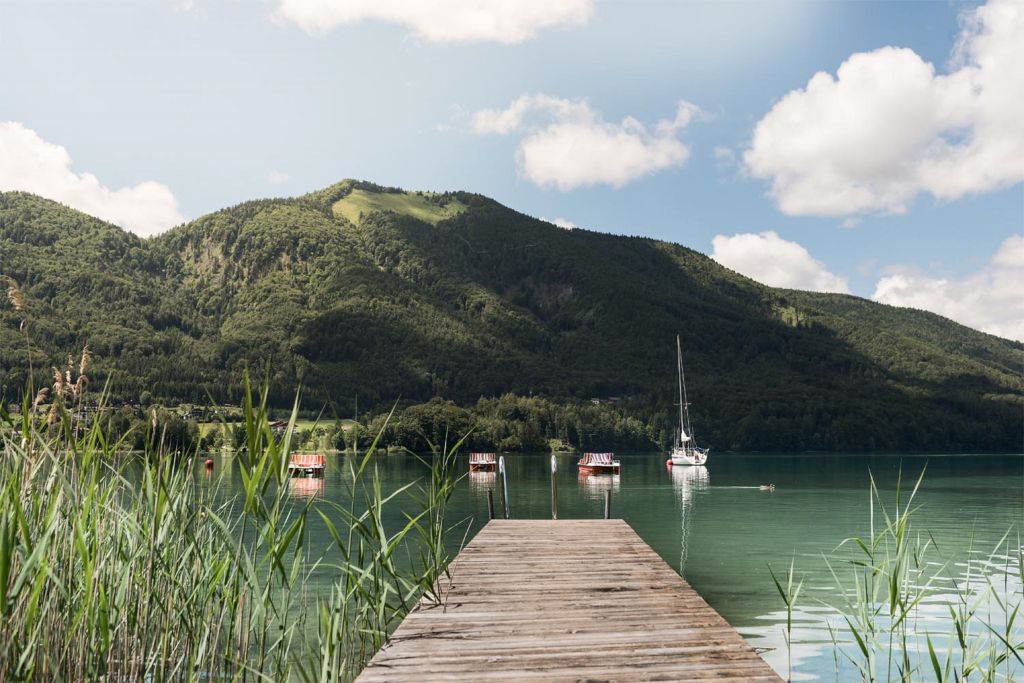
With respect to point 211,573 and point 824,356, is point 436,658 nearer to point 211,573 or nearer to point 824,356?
point 211,573

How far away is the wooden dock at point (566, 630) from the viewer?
5555 millimetres

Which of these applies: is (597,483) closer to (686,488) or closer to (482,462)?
(686,488)

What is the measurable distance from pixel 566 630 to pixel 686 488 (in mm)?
A: 50506

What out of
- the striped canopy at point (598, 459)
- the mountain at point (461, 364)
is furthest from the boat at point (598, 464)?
the mountain at point (461, 364)

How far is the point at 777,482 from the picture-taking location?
208ft

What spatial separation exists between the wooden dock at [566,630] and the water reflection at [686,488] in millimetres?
11756

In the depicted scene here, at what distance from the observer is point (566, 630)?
6.75m

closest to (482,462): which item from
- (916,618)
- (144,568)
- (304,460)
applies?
(304,460)

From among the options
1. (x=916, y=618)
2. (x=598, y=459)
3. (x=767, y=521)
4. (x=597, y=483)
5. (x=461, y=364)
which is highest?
(x=461, y=364)

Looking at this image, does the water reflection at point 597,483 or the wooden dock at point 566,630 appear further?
the water reflection at point 597,483

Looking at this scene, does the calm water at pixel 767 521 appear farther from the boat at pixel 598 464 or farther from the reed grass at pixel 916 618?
the boat at pixel 598 464

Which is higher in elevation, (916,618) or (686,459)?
(916,618)

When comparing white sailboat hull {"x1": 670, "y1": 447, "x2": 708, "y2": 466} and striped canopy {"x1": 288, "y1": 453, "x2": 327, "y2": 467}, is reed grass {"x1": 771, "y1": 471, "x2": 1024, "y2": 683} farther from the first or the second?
white sailboat hull {"x1": 670, "y1": 447, "x2": 708, "y2": 466}

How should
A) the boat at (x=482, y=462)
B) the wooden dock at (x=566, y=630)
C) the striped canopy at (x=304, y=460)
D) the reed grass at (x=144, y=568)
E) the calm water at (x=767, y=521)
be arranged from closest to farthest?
1. the reed grass at (x=144, y=568)
2. the striped canopy at (x=304, y=460)
3. the wooden dock at (x=566, y=630)
4. the calm water at (x=767, y=521)
5. the boat at (x=482, y=462)
